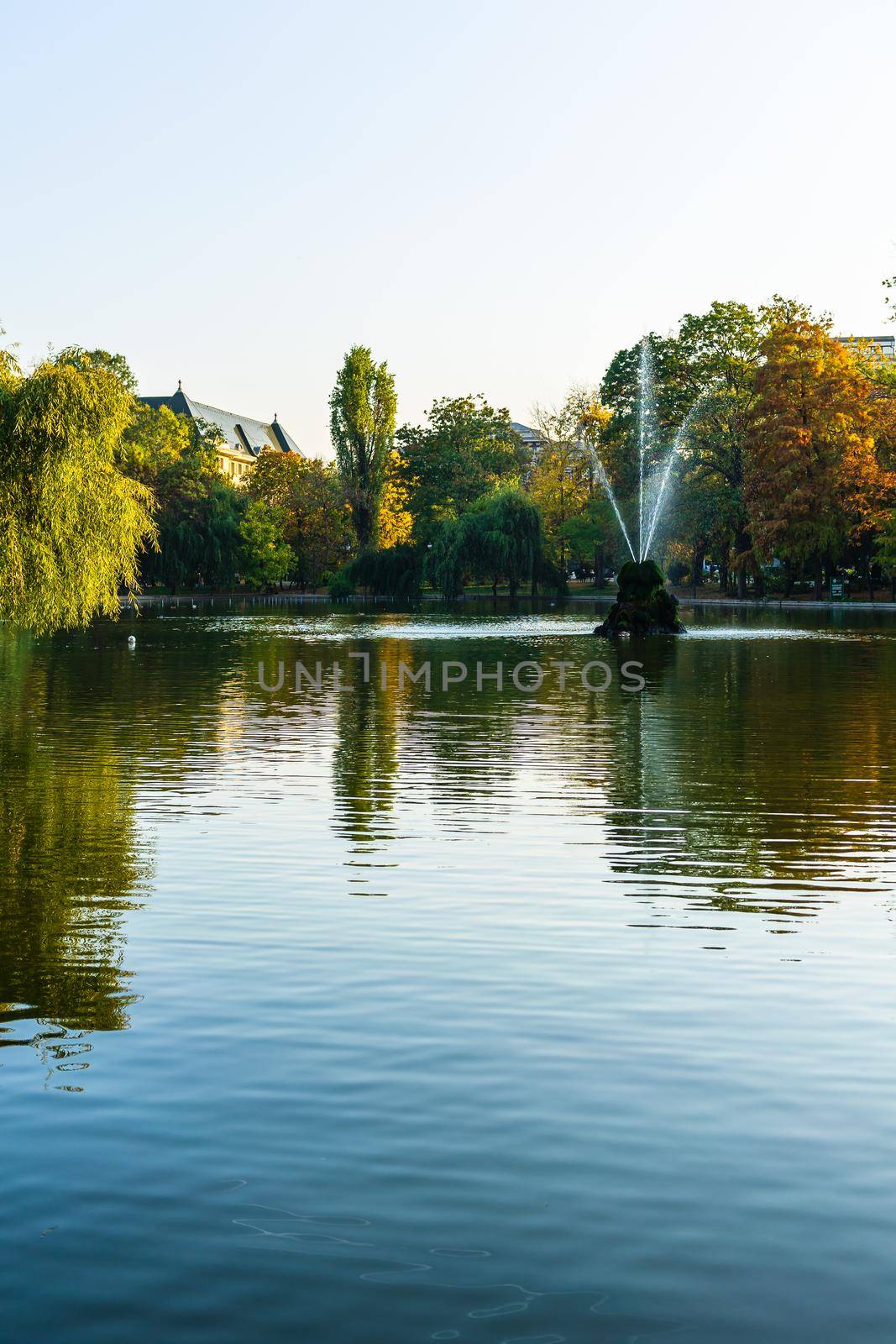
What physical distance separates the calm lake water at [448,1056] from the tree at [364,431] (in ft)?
278

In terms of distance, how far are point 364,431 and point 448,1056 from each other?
314ft

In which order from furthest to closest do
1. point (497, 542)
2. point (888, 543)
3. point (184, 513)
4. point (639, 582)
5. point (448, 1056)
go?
point (184, 513)
point (497, 542)
point (888, 543)
point (639, 582)
point (448, 1056)

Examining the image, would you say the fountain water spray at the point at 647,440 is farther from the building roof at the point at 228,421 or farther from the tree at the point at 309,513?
the building roof at the point at 228,421

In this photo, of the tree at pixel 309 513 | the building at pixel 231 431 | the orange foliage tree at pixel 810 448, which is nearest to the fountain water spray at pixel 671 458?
the orange foliage tree at pixel 810 448

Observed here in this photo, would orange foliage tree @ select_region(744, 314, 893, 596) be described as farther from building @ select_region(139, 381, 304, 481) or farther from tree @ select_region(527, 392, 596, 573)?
building @ select_region(139, 381, 304, 481)

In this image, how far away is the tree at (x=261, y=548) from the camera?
10300cm

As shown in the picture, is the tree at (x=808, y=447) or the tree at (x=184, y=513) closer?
the tree at (x=808, y=447)

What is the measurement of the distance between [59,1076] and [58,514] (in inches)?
890

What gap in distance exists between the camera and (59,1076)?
21.2ft

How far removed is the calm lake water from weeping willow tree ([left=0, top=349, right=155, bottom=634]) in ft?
36.1

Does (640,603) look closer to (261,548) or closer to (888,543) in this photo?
(888,543)

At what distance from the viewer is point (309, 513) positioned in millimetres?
113125

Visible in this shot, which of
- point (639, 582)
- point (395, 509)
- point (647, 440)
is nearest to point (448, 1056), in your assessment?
point (639, 582)

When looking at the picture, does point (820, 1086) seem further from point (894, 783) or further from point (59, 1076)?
point (894, 783)
